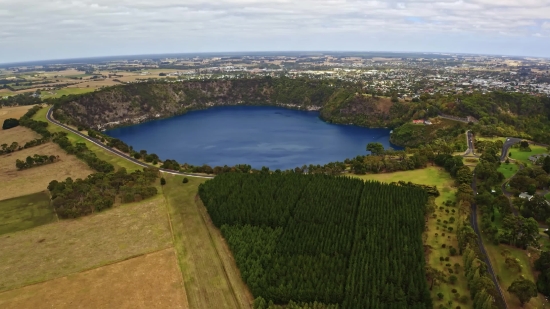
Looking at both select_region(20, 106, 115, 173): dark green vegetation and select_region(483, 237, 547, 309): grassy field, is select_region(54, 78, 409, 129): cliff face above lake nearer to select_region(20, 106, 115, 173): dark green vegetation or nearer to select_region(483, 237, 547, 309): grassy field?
select_region(20, 106, 115, 173): dark green vegetation

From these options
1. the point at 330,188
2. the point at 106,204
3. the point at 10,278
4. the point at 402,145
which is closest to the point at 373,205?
the point at 330,188

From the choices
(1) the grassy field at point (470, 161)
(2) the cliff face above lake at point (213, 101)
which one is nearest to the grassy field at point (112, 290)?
(1) the grassy field at point (470, 161)

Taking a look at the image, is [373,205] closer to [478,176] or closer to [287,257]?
[287,257]

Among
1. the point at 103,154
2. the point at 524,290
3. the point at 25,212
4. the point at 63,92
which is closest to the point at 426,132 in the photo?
the point at 524,290

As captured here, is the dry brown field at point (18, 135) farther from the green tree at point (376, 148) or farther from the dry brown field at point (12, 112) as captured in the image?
the green tree at point (376, 148)

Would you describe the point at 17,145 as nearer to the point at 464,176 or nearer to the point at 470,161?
the point at 464,176

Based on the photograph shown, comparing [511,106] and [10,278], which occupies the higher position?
[511,106]
